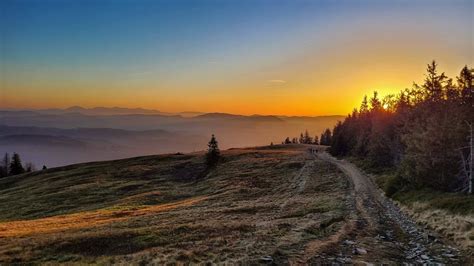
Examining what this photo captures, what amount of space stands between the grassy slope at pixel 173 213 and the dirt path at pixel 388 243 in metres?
1.87

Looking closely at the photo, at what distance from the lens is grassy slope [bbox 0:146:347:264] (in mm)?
20000

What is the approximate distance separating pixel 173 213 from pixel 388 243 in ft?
74.2

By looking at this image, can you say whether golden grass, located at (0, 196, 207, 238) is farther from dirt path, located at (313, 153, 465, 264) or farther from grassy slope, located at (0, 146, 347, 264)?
dirt path, located at (313, 153, 465, 264)

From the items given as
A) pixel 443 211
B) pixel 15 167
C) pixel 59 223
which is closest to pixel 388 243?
pixel 443 211

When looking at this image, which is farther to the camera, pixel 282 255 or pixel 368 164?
pixel 368 164

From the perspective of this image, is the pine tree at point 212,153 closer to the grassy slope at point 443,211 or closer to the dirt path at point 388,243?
the grassy slope at point 443,211

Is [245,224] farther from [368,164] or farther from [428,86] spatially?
[368,164]

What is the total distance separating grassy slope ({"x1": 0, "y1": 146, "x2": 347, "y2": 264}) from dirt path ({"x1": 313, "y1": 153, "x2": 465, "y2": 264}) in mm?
1870

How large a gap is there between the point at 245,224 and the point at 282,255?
9.74m

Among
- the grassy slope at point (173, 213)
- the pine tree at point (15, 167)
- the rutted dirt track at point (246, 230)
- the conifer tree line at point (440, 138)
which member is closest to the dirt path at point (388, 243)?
the rutted dirt track at point (246, 230)

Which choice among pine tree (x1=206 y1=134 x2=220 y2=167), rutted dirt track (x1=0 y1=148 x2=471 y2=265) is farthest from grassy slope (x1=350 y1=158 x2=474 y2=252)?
pine tree (x1=206 y1=134 x2=220 y2=167)

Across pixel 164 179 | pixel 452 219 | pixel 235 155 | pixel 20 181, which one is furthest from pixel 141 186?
pixel 452 219

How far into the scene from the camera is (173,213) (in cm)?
3569

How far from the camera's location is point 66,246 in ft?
73.7
